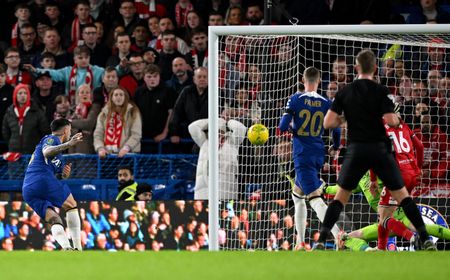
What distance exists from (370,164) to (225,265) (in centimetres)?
183

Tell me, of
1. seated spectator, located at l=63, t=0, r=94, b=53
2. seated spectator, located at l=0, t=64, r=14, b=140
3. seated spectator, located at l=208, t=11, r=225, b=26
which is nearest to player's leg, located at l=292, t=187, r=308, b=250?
seated spectator, located at l=208, t=11, r=225, b=26

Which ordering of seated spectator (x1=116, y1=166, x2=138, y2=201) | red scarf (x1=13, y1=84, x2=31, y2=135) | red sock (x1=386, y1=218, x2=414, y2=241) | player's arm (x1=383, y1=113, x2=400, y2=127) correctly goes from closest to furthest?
player's arm (x1=383, y1=113, x2=400, y2=127) → red sock (x1=386, y1=218, x2=414, y2=241) → seated spectator (x1=116, y1=166, x2=138, y2=201) → red scarf (x1=13, y1=84, x2=31, y2=135)

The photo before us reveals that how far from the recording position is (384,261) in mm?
9492

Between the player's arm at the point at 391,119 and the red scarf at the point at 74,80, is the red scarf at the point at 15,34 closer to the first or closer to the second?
the red scarf at the point at 74,80

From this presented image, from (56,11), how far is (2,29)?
91cm

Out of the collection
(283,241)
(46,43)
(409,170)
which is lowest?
(283,241)

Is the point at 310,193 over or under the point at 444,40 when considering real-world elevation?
under

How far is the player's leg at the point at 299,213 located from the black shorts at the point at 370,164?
293 centimetres

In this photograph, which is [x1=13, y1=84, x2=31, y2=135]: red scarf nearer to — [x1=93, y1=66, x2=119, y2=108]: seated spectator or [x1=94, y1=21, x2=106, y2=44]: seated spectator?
[x1=93, y1=66, x2=119, y2=108]: seated spectator

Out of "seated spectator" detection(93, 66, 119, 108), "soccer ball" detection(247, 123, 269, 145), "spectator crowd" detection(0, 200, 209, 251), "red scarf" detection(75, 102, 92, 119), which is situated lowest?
"spectator crowd" detection(0, 200, 209, 251)

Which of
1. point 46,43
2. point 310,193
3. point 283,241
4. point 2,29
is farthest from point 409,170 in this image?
point 2,29

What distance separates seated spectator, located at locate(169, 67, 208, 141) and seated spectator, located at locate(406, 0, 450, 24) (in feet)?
9.38

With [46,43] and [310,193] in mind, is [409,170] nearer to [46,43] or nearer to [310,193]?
[310,193]

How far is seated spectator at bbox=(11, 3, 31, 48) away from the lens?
17656mm
